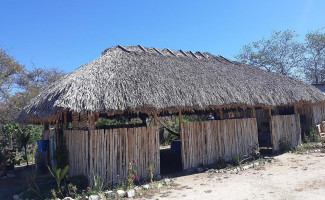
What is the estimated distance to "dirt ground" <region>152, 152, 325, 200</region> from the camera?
5023mm

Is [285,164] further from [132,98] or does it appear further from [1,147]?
Answer: [1,147]

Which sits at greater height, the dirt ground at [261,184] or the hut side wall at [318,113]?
the hut side wall at [318,113]

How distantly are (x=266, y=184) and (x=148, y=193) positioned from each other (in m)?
2.72

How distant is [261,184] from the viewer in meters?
5.77

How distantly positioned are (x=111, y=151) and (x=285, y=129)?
284 inches

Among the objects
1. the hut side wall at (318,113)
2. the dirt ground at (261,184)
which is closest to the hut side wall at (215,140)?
the dirt ground at (261,184)

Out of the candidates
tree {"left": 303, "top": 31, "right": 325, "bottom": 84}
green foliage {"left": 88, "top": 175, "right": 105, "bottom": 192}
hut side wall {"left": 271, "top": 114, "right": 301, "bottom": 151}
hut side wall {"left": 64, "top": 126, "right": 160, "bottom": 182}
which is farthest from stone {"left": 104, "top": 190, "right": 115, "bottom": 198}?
tree {"left": 303, "top": 31, "right": 325, "bottom": 84}

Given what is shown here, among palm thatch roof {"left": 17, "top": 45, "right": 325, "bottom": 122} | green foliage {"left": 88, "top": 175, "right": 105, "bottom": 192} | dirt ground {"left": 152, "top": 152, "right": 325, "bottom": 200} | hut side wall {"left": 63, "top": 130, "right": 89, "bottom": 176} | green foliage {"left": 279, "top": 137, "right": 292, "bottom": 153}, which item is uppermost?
palm thatch roof {"left": 17, "top": 45, "right": 325, "bottom": 122}

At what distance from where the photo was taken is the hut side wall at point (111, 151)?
18.8ft

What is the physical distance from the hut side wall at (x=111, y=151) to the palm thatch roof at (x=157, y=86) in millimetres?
669

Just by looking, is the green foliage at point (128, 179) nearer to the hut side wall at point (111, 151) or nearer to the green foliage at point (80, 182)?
the hut side wall at point (111, 151)

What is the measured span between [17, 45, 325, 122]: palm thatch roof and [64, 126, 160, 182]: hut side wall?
0.67 metres

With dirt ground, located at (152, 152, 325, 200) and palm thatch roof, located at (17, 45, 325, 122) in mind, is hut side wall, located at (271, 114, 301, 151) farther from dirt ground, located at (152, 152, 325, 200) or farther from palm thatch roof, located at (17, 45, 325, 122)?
dirt ground, located at (152, 152, 325, 200)

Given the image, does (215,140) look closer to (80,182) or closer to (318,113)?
(80,182)
